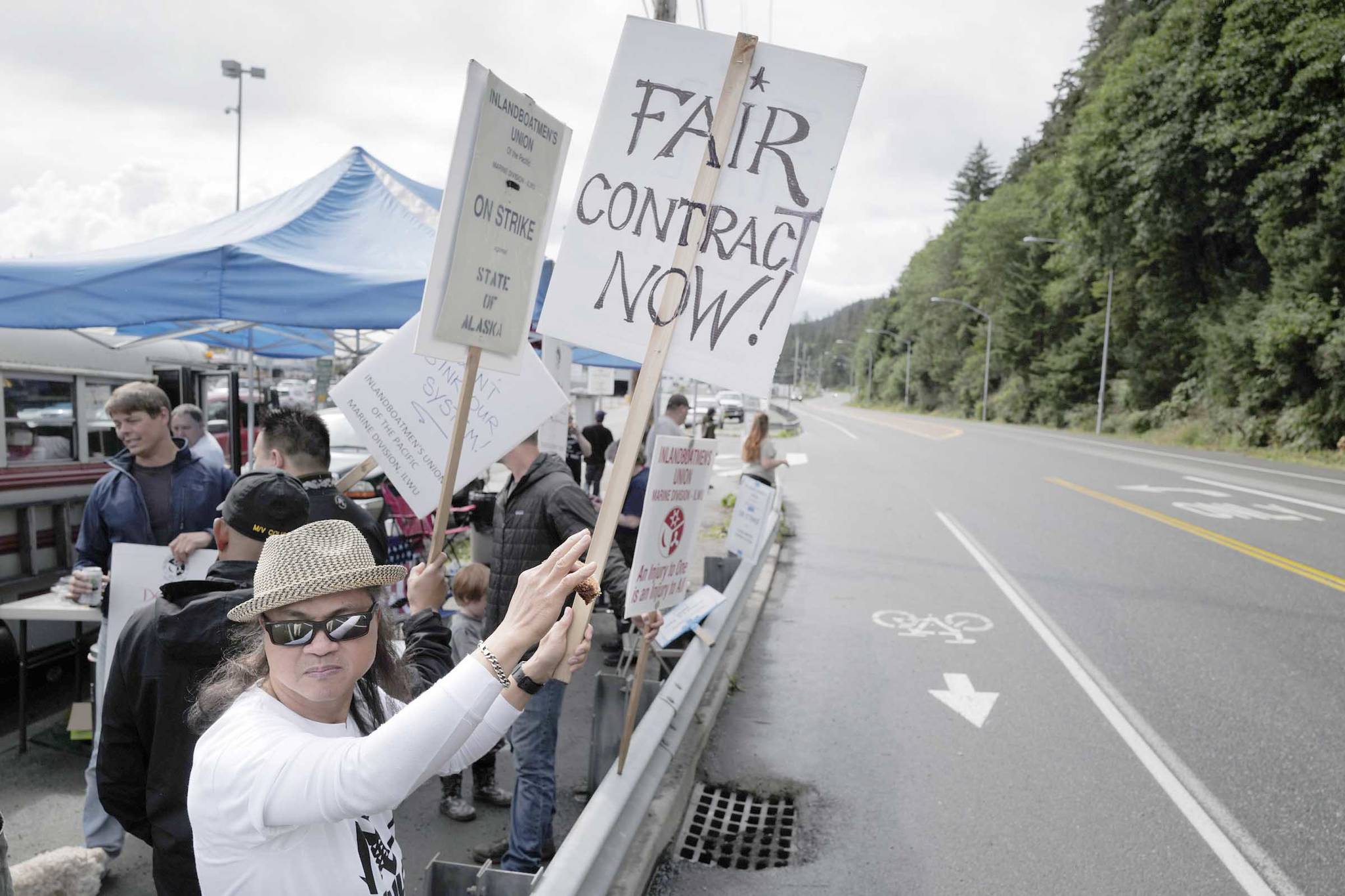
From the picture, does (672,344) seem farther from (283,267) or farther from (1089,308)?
(1089,308)

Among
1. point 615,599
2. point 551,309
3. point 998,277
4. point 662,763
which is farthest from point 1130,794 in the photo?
point 998,277

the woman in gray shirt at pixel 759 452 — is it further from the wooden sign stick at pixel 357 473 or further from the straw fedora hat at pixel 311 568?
the straw fedora hat at pixel 311 568

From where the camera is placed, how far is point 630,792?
147 inches

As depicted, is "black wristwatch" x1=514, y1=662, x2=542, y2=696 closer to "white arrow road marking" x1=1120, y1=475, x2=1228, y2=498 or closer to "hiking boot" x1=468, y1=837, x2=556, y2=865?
"hiking boot" x1=468, y1=837, x2=556, y2=865

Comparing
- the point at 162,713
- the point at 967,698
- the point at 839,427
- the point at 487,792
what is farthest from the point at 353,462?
the point at 839,427

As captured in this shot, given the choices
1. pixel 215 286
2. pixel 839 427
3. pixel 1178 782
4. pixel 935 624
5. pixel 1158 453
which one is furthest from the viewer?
pixel 839 427

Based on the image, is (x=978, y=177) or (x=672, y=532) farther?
(x=978, y=177)

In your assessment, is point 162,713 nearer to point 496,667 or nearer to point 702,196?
point 496,667

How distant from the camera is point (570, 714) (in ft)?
20.2

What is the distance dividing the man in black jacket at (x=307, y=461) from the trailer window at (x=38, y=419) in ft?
11.4

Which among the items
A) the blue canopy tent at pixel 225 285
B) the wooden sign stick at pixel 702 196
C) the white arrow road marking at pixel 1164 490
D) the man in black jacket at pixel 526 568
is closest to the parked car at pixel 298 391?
the white arrow road marking at pixel 1164 490

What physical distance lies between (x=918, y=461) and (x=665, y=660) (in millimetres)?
20781

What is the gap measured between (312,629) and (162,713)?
0.86 meters

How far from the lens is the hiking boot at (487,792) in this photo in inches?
188
